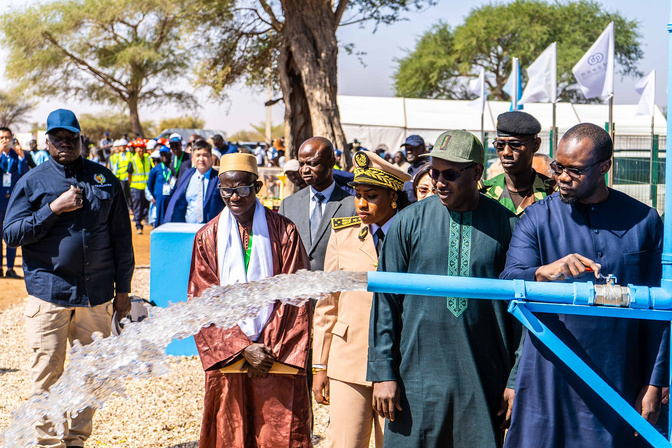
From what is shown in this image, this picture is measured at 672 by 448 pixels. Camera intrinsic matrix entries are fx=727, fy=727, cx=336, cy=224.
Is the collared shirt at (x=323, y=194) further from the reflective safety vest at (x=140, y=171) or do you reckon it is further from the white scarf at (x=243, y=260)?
the reflective safety vest at (x=140, y=171)

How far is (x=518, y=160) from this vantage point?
4105mm

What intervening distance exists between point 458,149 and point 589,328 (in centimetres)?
92

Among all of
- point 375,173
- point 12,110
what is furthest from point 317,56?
point 12,110

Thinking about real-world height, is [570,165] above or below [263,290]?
above

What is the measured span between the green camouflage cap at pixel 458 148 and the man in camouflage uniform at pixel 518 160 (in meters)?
0.96

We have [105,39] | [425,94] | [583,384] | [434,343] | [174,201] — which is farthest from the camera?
[425,94]

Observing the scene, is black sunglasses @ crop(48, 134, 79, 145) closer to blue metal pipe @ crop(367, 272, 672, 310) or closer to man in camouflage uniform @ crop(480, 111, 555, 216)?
man in camouflage uniform @ crop(480, 111, 555, 216)

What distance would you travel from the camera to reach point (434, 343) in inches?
121

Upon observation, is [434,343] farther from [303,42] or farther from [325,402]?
[303,42]

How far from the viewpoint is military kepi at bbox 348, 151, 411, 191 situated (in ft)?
12.3

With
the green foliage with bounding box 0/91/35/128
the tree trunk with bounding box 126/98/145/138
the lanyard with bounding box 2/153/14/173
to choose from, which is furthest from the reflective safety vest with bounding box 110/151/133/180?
the green foliage with bounding box 0/91/35/128

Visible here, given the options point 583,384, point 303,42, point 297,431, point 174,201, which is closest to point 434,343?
point 583,384

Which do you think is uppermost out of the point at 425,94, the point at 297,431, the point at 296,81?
the point at 425,94

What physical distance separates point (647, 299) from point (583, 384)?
85 centimetres
